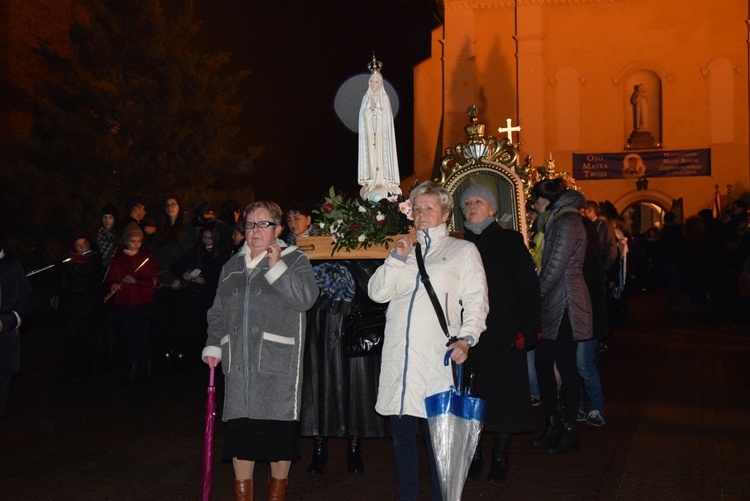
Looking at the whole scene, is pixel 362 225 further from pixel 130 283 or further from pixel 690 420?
pixel 130 283

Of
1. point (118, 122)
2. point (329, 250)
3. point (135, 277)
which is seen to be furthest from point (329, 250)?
point (118, 122)

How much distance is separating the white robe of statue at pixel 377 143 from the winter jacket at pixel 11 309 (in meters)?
3.08

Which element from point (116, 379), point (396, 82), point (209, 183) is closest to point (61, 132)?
point (209, 183)

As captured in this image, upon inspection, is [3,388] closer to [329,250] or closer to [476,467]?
[329,250]

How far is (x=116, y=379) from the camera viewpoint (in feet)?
38.4

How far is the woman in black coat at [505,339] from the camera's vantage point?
6.57 metres

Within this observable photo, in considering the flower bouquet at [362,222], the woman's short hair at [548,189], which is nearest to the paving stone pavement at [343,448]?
the flower bouquet at [362,222]

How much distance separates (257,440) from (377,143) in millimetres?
3519

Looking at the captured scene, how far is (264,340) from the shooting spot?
17.5ft

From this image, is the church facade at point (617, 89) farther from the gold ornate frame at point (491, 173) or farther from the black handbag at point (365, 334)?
the black handbag at point (365, 334)

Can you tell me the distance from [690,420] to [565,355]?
1869 millimetres

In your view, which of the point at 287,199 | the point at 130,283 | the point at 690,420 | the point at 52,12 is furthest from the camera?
the point at 287,199

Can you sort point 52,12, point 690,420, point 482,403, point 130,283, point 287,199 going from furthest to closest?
point 287,199 → point 52,12 → point 130,283 → point 690,420 → point 482,403

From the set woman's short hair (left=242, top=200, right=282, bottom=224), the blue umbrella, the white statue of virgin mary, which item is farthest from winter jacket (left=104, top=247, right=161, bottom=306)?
the blue umbrella
